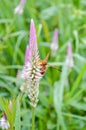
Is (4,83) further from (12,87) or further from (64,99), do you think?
(64,99)

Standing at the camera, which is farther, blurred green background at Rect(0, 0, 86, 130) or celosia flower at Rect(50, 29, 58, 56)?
celosia flower at Rect(50, 29, 58, 56)

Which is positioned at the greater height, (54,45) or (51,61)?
(54,45)

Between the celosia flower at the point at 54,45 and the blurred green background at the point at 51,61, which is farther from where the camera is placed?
the celosia flower at the point at 54,45

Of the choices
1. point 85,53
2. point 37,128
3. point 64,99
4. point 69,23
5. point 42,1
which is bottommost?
point 37,128

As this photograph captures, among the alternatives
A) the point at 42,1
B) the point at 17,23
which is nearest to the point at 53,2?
Result: the point at 42,1

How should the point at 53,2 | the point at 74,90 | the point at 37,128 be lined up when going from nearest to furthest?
the point at 37,128
the point at 74,90
the point at 53,2

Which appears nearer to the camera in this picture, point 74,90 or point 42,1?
point 74,90

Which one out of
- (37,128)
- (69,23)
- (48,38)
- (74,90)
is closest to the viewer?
(37,128)

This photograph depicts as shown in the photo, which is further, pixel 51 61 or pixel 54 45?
pixel 51 61
